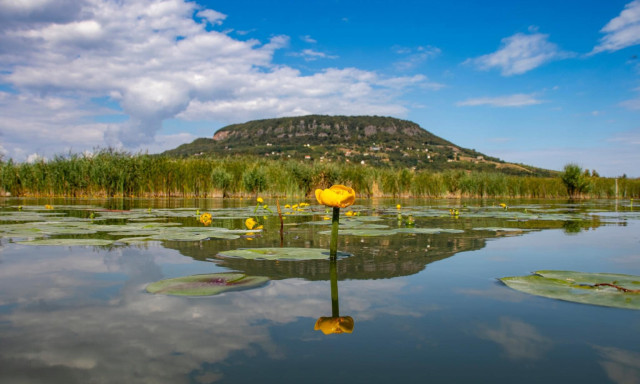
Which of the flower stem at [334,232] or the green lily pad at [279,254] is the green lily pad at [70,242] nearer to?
the green lily pad at [279,254]

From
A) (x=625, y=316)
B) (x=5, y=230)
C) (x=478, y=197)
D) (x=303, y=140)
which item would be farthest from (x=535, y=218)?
(x=303, y=140)

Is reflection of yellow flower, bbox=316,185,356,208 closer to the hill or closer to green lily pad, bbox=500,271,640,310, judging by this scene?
green lily pad, bbox=500,271,640,310

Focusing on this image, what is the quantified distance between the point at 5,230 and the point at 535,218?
33.2 feet

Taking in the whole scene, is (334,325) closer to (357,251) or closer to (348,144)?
(357,251)

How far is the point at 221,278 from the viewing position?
2859 mm

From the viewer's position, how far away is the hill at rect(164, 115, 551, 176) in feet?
288

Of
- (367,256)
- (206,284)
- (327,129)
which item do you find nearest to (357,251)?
(367,256)

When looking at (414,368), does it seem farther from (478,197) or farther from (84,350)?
(478,197)

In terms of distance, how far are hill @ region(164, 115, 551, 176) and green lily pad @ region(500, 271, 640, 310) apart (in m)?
74.2

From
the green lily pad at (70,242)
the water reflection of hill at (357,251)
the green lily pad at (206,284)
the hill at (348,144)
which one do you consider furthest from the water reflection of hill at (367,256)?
the hill at (348,144)

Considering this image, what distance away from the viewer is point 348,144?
117500 mm

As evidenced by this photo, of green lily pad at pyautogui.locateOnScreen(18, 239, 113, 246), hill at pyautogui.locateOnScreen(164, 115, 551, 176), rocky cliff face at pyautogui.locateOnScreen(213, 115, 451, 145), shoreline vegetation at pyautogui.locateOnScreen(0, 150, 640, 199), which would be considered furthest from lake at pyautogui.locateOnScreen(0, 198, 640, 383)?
rocky cliff face at pyautogui.locateOnScreen(213, 115, 451, 145)

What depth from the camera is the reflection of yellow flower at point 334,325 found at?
1936 mm

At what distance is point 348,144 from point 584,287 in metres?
116
